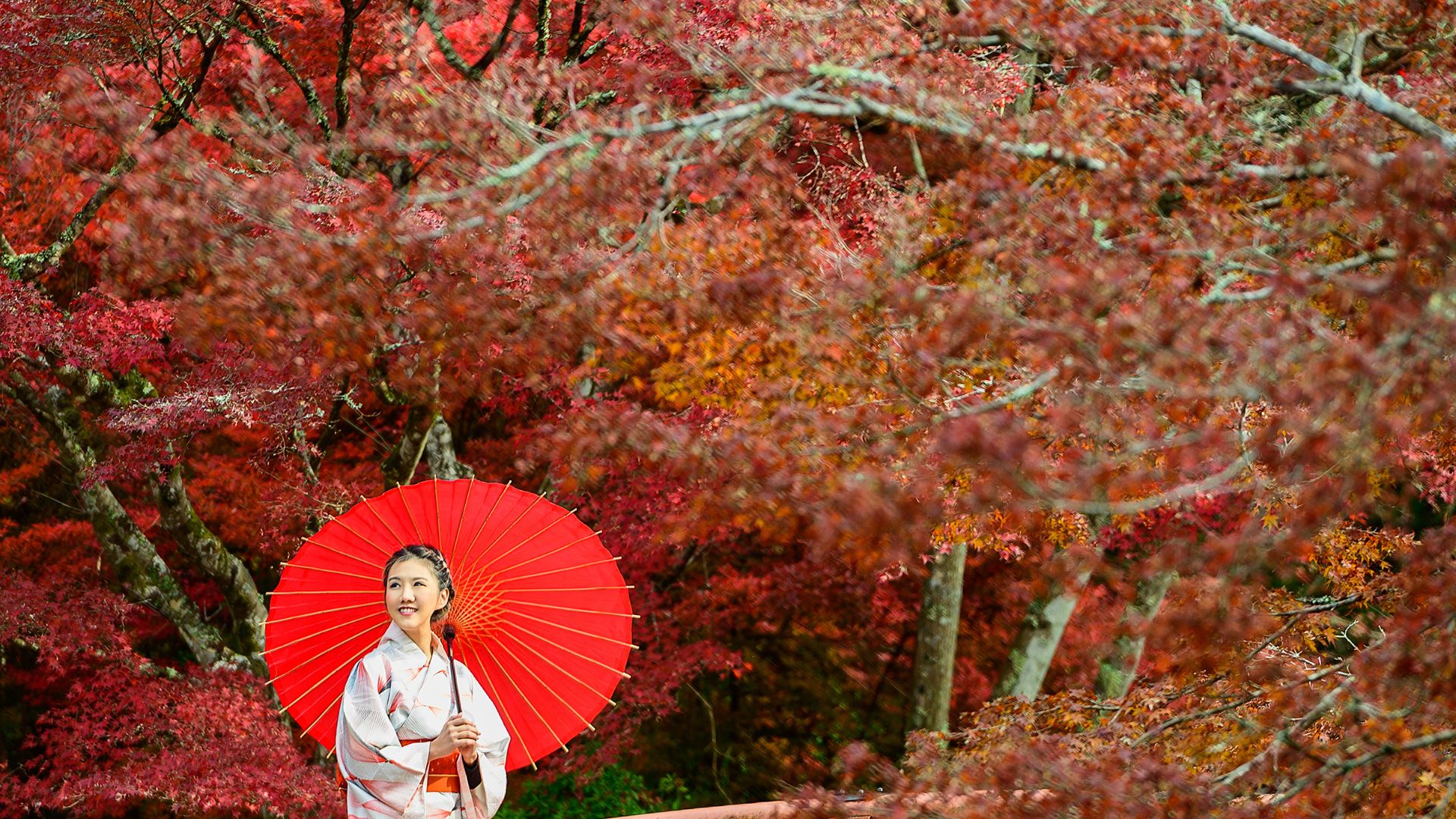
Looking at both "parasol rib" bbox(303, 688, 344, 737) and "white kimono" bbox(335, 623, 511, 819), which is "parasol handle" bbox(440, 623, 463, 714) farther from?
"parasol rib" bbox(303, 688, 344, 737)

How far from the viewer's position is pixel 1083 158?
340cm

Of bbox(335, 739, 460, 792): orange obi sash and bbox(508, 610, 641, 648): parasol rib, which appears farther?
bbox(508, 610, 641, 648): parasol rib

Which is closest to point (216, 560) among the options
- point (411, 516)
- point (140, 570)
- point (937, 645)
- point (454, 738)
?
point (140, 570)

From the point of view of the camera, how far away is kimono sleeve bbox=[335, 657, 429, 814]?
14.8 ft

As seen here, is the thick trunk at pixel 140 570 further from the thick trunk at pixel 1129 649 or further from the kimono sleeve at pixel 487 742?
the thick trunk at pixel 1129 649

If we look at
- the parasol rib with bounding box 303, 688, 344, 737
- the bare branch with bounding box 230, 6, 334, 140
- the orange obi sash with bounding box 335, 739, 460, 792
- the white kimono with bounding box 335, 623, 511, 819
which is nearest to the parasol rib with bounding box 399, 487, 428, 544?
the white kimono with bounding box 335, 623, 511, 819

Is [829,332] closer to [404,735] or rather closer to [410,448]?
[404,735]

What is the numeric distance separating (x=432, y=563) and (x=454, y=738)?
2.07 ft

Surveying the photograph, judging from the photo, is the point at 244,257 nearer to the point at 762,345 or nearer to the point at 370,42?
the point at 762,345

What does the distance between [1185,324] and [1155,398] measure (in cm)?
45

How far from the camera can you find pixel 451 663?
15.4 ft

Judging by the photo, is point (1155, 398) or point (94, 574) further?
point (94, 574)

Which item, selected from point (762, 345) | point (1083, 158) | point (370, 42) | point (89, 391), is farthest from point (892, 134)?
point (1083, 158)

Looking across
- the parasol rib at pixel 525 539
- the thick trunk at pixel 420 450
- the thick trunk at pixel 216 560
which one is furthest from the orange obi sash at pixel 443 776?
the thick trunk at pixel 216 560
